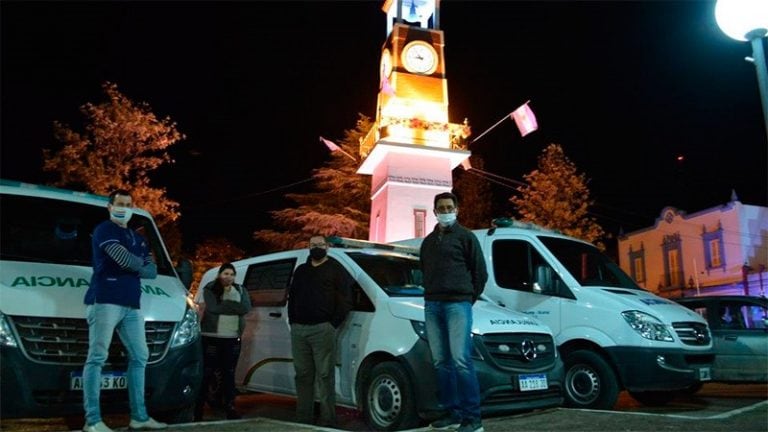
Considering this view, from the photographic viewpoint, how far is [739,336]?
391 inches

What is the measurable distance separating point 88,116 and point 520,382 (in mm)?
19734

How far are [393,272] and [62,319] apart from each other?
3.40m

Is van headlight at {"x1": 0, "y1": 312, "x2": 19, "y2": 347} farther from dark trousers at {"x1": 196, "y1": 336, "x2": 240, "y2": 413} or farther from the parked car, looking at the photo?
the parked car

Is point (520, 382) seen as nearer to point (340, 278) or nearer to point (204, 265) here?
point (340, 278)

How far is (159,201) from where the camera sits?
22359 mm

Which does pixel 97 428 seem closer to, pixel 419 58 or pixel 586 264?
pixel 586 264

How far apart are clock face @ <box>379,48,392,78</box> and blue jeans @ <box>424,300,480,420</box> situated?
67.6 ft

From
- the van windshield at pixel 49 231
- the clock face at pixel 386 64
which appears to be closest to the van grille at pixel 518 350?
the van windshield at pixel 49 231

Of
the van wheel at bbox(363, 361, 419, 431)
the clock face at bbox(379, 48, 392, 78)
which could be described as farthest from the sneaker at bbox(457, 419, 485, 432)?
the clock face at bbox(379, 48, 392, 78)

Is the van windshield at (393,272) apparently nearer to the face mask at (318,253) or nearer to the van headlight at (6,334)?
the face mask at (318,253)

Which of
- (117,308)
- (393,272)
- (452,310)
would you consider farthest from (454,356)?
(117,308)

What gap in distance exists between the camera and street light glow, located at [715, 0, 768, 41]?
4.64 metres

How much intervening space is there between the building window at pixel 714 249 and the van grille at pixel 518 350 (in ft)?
102

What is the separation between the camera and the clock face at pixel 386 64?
25.1 metres
